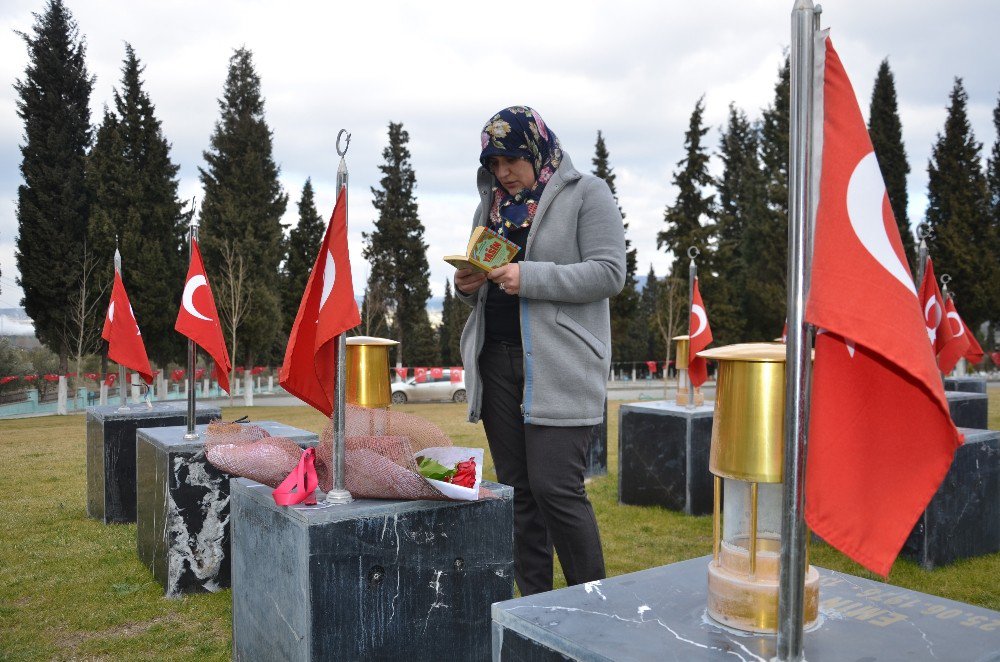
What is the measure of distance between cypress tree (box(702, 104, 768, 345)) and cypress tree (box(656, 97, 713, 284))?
3.06ft

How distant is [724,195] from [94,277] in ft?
98.2

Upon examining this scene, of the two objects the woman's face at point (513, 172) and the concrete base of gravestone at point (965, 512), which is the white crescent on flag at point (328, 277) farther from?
the concrete base of gravestone at point (965, 512)

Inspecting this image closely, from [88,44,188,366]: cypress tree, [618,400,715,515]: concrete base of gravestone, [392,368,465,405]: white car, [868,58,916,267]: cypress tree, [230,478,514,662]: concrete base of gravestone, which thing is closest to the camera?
[230,478,514,662]: concrete base of gravestone

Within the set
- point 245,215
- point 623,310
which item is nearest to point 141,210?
point 245,215

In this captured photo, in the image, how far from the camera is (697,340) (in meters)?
6.25

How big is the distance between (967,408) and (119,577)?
7.01 metres

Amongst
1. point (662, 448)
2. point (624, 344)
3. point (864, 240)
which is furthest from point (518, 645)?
point (624, 344)

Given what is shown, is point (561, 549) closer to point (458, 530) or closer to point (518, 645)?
point (458, 530)

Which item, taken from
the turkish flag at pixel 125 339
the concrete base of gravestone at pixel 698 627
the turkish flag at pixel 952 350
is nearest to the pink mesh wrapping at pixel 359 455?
the concrete base of gravestone at pixel 698 627

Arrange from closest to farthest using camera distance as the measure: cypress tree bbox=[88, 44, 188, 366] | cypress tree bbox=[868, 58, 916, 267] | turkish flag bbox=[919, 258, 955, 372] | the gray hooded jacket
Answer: the gray hooded jacket < turkish flag bbox=[919, 258, 955, 372] < cypress tree bbox=[88, 44, 188, 366] < cypress tree bbox=[868, 58, 916, 267]

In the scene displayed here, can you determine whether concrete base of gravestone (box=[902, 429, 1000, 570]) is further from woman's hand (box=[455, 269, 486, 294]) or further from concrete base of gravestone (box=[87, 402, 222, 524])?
concrete base of gravestone (box=[87, 402, 222, 524])

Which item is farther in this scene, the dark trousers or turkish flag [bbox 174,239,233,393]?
turkish flag [bbox 174,239,233,393]

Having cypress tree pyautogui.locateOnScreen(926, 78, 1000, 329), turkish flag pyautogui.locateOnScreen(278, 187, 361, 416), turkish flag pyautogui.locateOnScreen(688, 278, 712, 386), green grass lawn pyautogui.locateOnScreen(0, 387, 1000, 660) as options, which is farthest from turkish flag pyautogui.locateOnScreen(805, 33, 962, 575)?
cypress tree pyautogui.locateOnScreen(926, 78, 1000, 329)

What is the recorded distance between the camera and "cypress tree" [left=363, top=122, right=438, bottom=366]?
3481 centimetres
